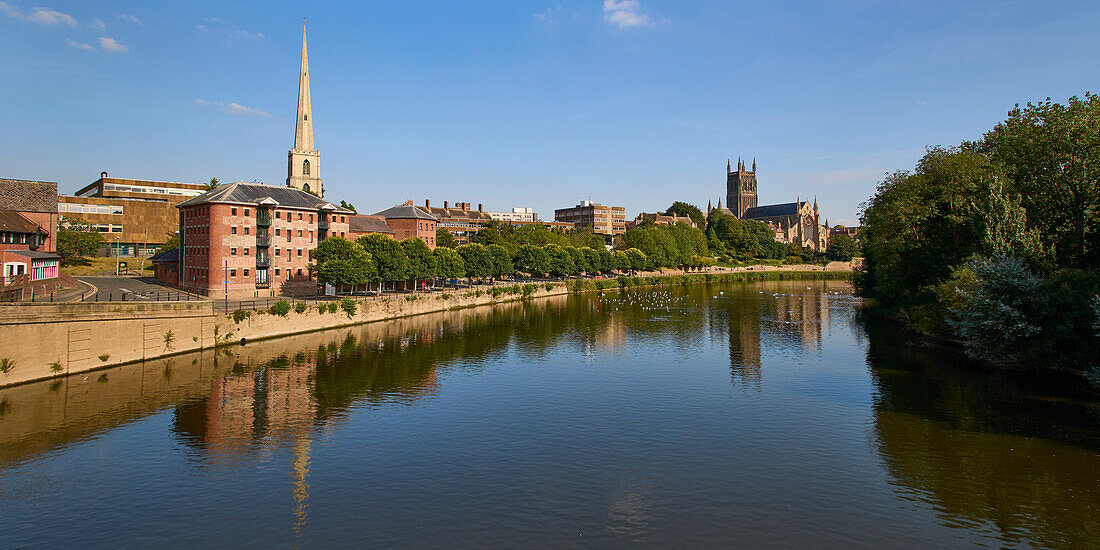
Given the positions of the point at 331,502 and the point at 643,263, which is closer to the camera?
the point at 331,502

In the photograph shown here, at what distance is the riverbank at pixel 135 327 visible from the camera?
37.9m

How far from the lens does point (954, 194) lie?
174 feet

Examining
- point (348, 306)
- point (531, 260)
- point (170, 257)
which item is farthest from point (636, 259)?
point (170, 257)

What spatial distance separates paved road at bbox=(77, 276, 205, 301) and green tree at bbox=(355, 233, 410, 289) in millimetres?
19926

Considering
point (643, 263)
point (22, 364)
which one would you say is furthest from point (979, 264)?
point (643, 263)

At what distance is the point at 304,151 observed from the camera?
107m

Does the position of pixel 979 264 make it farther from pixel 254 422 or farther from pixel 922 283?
pixel 254 422

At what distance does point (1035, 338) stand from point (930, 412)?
8.05 metres

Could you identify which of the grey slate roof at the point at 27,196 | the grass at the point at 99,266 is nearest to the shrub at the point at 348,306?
the grey slate roof at the point at 27,196

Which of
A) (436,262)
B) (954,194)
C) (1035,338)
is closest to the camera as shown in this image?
(1035,338)

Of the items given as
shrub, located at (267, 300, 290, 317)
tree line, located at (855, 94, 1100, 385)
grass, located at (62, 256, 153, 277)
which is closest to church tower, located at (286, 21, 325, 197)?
grass, located at (62, 256, 153, 277)

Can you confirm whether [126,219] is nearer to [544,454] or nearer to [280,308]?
[280,308]

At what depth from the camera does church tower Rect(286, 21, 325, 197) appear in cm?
10575

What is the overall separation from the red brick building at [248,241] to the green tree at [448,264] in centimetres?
1616
